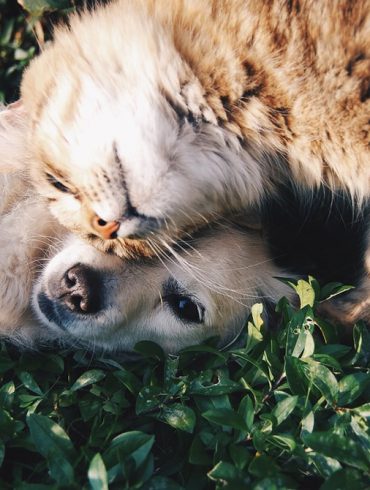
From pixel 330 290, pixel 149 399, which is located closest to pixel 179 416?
pixel 149 399

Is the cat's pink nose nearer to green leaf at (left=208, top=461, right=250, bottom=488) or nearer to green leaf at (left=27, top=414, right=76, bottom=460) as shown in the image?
green leaf at (left=27, top=414, right=76, bottom=460)

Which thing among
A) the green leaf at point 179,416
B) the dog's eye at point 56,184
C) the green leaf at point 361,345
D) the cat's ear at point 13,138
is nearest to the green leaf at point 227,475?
the green leaf at point 179,416

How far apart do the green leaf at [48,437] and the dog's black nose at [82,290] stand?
63cm

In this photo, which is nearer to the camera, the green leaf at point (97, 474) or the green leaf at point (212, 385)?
the green leaf at point (97, 474)

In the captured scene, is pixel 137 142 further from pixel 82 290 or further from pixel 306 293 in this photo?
pixel 306 293

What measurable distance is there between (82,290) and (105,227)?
383mm

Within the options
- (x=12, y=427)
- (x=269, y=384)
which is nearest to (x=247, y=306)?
(x=269, y=384)

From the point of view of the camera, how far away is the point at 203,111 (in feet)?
6.81

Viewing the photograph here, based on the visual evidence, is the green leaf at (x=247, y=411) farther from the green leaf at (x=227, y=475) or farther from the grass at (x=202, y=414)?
the green leaf at (x=227, y=475)

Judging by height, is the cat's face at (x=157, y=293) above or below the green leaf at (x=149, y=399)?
above

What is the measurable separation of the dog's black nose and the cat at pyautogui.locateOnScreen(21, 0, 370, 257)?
0.79 ft

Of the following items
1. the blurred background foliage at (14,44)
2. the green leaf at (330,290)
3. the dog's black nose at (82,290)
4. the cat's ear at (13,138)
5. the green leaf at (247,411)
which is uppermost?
the blurred background foliage at (14,44)

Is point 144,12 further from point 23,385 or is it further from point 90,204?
point 23,385

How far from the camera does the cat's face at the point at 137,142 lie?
81.4 inches
